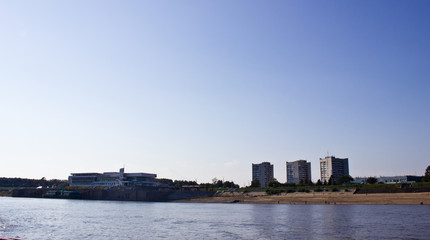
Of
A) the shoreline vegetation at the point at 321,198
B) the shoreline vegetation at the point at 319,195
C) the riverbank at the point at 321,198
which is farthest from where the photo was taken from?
the shoreline vegetation at the point at 319,195

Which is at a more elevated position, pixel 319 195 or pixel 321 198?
pixel 319 195

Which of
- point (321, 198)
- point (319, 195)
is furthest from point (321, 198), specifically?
point (319, 195)

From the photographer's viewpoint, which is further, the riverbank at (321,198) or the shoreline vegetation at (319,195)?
the shoreline vegetation at (319,195)

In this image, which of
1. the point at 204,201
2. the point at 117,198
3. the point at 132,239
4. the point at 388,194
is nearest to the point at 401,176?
the point at 388,194

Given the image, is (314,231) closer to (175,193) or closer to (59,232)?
(59,232)

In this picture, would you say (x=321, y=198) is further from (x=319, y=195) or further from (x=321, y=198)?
(x=319, y=195)

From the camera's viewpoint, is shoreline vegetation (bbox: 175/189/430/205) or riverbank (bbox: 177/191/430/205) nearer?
riverbank (bbox: 177/191/430/205)

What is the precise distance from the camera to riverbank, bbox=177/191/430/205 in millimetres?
109463

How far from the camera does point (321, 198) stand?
132m

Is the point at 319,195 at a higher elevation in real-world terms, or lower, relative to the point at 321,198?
higher

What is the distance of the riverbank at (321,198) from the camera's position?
10946 cm

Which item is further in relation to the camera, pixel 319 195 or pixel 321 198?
pixel 319 195

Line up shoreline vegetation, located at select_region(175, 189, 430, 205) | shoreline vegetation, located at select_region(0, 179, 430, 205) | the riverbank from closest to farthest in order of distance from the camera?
the riverbank, shoreline vegetation, located at select_region(175, 189, 430, 205), shoreline vegetation, located at select_region(0, 179, 430, 205)

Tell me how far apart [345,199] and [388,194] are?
552 inches
